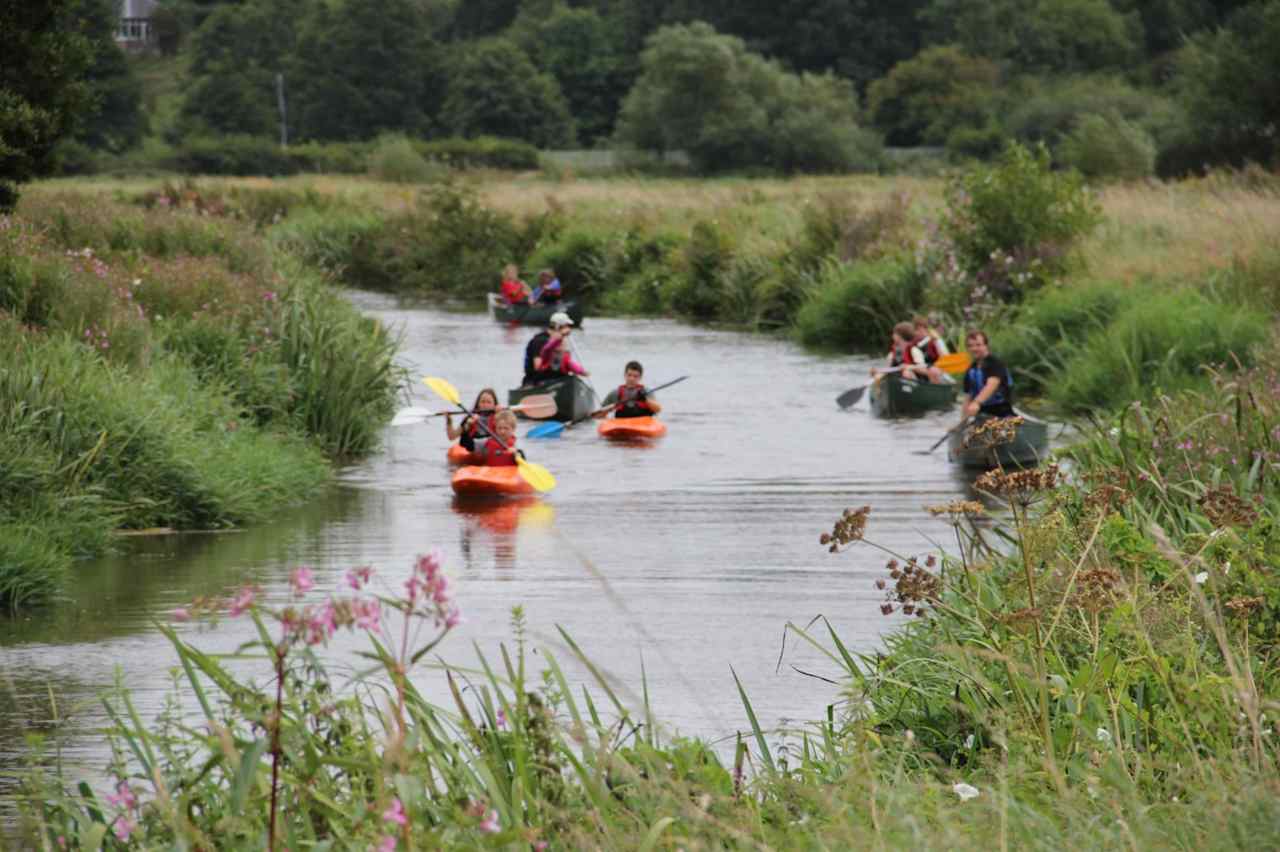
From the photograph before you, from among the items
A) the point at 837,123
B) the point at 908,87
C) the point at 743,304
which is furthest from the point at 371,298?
the point at 908,87

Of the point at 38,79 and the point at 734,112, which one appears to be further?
the point at 734,112

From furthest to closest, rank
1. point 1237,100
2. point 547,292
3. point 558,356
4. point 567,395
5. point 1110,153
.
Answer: point 1237,100 < point 1110,153 < point 547,292 < point 558,356 < point 567,395

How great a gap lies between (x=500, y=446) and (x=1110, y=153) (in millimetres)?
30217

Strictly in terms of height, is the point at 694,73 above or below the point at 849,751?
above

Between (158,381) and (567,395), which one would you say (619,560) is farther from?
(567,395)

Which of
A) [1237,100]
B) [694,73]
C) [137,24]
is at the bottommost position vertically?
[1237,100]

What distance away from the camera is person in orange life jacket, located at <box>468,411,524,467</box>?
14.8m

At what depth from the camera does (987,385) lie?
15430mm

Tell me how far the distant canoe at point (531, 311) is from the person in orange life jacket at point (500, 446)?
1482cm

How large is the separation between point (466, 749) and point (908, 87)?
75.9 metres

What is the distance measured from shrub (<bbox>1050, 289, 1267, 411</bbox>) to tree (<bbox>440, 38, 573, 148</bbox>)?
65.7 m

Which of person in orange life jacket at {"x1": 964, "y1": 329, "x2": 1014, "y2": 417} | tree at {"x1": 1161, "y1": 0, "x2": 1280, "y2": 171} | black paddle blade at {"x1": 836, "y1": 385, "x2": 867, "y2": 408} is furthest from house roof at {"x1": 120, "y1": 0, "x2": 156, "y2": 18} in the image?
person in orange life jacket at {"x1": 964, "y1": 329, "x2": 1014, "y2": 417}

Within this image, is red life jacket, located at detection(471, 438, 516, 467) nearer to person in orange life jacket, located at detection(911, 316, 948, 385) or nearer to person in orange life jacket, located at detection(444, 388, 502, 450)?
person in orange life jacket, located at detection(444, 388, 502, 450)

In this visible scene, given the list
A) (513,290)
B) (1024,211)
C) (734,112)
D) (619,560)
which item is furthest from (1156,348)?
(734,112)
